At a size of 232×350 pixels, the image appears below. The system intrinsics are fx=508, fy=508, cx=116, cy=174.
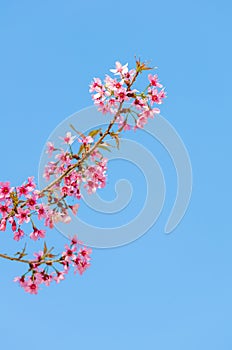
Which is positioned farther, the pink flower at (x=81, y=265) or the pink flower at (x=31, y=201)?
the pink flower at (x=81, y=265)

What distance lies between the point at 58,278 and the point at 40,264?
177 millimetres

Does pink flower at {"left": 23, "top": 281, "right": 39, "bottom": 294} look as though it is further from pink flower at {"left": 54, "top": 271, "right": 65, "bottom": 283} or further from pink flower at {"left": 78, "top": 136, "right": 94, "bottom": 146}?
pink flower at {"left": 78, "top": 136, "right": 94, "bottom": 146}

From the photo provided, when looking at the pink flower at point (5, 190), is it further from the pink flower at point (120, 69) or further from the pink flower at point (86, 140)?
the pink flower at point (120, 69)

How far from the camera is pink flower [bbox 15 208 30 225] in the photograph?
3.84 metres

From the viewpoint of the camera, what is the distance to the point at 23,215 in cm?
385

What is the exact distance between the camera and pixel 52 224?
3.94 meters

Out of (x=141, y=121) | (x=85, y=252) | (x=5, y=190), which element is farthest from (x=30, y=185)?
(x=141, y=121)

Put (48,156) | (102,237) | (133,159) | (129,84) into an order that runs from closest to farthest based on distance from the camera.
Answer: (129,84), (48,156), (102,237), (133,159)

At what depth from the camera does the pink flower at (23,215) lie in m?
3.84

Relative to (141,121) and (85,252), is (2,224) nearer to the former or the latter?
(85,252)

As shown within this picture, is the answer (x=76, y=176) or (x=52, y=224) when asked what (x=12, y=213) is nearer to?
(x=52, y=224)

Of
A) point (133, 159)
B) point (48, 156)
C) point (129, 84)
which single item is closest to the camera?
point (129, 84)

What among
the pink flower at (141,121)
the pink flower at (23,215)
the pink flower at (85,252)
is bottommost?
the pink flower at (85,252)

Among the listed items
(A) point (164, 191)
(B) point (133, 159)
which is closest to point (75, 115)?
(B) point (133, 159)
